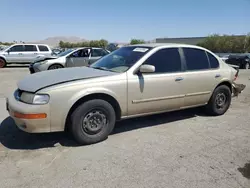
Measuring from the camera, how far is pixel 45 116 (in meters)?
3.44

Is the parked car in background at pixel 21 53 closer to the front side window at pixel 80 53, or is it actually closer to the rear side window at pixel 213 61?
the front side window at pixel 80 53

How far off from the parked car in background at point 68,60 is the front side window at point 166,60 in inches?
277

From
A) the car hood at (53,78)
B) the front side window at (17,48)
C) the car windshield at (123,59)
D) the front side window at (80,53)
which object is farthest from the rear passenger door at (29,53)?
the car hood at (53,78)

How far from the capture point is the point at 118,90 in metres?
3.93

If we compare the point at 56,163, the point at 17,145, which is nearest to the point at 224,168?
the point at 56,163

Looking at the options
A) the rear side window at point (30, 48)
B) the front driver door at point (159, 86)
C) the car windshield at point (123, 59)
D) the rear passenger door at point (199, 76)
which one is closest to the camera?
the front driver door at point (159, 86)

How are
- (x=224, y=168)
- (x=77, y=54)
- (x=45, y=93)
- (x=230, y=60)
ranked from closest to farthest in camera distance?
1. (x=224, y=168)
2. (x=45, y=93)
3. (x=77, y=54)
4. (x=230, y=60)

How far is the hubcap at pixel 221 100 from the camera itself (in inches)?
212

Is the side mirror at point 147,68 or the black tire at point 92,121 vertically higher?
the side mirror at point 147,68

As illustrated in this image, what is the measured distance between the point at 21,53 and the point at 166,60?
1578cm

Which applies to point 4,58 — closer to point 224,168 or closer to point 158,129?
point 158,129

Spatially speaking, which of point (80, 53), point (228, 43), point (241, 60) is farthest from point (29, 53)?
point (228, 43)

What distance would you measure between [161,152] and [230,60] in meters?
21.0

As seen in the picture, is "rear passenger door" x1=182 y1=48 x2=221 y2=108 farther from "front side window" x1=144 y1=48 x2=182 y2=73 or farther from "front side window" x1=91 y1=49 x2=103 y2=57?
"front side window" x1=91 y1=49 x2=103 y2=57
